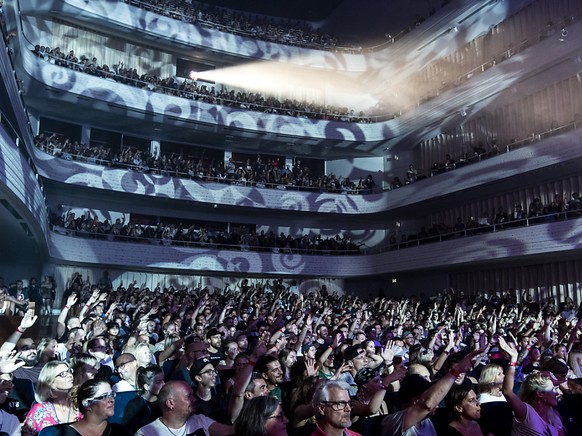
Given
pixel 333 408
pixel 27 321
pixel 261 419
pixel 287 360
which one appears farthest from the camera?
pixel 287 360

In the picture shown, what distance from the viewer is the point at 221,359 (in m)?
6.34

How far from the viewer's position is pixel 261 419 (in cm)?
289

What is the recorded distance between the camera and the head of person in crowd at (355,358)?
5.32 m

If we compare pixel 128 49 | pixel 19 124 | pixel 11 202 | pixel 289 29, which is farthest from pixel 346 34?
pixel 11 202

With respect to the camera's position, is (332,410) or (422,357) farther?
(422,357)

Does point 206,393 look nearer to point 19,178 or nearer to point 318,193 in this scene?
point 19,178

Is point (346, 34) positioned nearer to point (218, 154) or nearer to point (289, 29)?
point (289, 29)

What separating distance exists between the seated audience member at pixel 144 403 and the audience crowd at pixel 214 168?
16425mm

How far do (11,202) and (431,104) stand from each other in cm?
1573

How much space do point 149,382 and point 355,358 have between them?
75.8 inches

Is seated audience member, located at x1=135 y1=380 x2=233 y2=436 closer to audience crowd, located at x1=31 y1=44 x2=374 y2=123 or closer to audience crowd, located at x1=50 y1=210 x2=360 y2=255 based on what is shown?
audience crowd, located at x1=50 y1=210 x2=360 y2=255

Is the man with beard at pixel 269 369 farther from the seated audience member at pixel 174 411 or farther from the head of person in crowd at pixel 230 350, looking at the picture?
the head of person in crowd at pixel 230 350

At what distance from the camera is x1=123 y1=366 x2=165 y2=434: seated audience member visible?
394cm

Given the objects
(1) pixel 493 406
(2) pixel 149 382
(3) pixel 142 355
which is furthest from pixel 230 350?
(1) pixel 493 406
